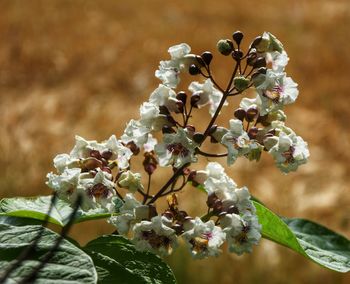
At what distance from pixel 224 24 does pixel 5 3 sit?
1432 mm

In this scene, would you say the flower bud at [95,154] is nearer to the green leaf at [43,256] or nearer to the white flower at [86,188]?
the white flower at [86,188]

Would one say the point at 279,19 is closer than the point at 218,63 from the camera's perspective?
No

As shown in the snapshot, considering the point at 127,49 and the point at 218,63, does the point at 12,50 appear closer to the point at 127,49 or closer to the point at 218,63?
the point at 127,49

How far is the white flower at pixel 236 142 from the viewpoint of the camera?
0.67 m

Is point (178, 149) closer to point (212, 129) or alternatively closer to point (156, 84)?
point (212, 129)

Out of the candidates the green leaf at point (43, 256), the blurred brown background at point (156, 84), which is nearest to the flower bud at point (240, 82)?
the green leaf at point (43, 256)

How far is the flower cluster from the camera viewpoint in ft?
2.12

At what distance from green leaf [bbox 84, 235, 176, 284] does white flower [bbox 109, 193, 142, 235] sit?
0.04ft

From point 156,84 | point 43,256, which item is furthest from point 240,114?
point 156,84

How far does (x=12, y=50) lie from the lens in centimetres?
483

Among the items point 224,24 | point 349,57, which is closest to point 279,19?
point 224,24

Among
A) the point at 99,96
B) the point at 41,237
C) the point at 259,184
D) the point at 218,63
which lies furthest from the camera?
the point at 218,63

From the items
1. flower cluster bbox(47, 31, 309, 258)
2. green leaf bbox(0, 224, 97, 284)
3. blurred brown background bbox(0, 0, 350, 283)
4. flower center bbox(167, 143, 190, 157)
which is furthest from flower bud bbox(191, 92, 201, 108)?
blurred brown background bbox(0, 0, 350, 283)

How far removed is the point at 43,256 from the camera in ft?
1.80
